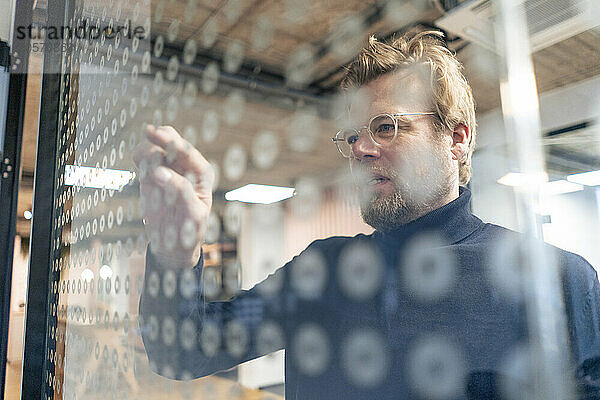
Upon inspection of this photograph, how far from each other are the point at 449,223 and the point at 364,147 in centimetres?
5

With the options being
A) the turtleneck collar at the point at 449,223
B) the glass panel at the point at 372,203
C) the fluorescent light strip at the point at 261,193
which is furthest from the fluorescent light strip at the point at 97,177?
the turtleneck collar at the point at 449,223

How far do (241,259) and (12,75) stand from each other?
3.56ft

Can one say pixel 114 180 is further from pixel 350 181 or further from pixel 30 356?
pixel 30 356

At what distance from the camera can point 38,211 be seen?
2.84 feet

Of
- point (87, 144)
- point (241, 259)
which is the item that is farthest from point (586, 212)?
point (87, 144)

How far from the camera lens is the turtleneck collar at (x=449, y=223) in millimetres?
161

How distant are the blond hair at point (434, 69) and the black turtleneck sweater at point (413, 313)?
3 centimetres

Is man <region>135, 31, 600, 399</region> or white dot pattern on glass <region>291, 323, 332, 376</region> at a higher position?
man <region>135, 31, 600, 399</region>

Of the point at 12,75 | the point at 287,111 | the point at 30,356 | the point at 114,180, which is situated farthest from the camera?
the point at 12,75

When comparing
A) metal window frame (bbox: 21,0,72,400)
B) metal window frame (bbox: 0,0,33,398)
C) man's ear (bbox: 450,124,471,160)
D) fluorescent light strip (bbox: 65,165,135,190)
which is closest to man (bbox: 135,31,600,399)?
man's ear (bbox: 450,124,471,160)

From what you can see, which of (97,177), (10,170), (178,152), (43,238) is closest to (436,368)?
(178,152)

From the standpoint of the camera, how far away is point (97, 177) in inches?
21.9

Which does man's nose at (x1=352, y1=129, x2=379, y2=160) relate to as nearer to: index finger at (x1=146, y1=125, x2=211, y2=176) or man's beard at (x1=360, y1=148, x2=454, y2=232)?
man's beard at (x1=360, y1=148, x2=454, y2=232)

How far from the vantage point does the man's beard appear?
0.18 m
